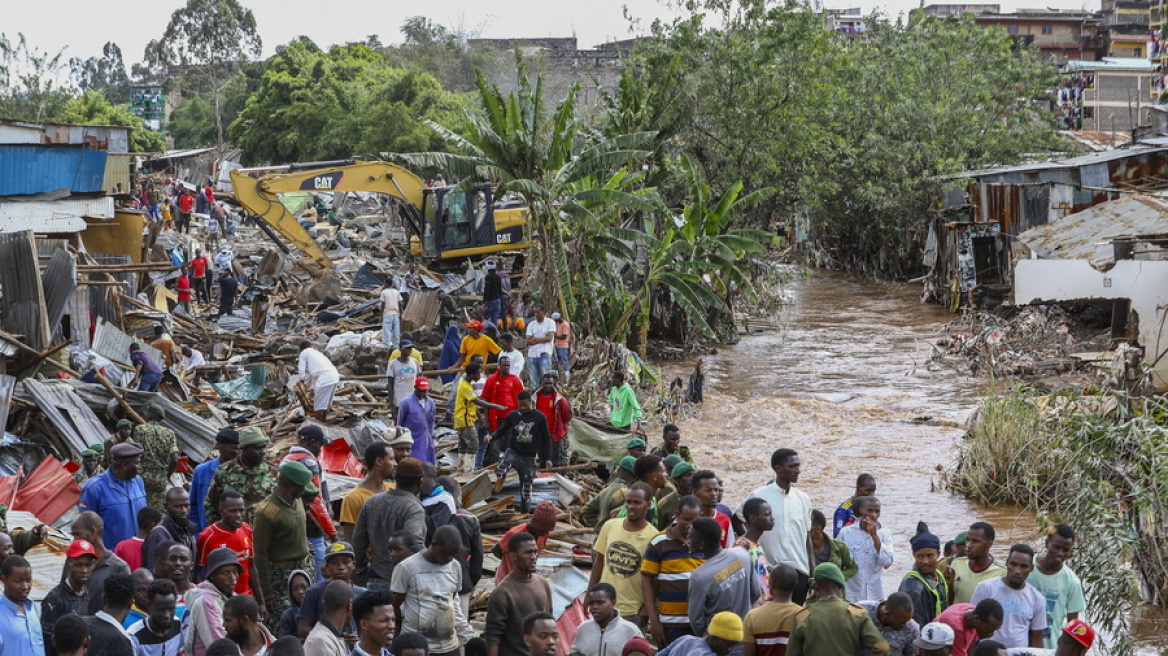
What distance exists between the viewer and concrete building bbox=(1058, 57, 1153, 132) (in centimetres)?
5553

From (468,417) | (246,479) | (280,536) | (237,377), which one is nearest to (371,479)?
(246,479)

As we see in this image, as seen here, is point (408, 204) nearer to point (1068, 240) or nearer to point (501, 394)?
point (1068, 240)

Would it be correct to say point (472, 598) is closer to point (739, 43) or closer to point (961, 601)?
point (961, 601)

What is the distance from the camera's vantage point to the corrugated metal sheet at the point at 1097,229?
17844 millimetres

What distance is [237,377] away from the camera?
17500 mm

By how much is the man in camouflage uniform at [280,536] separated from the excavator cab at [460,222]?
54.4 ft

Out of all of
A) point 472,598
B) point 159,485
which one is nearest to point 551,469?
point 472,598

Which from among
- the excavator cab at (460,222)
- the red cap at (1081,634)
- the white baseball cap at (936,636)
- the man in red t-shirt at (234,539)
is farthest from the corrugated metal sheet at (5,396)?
the excavator cab at (460,222)

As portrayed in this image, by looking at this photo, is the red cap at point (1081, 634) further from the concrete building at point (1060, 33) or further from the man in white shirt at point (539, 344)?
the concrete building at point (1060, 33)

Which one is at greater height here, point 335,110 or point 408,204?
point 335,110

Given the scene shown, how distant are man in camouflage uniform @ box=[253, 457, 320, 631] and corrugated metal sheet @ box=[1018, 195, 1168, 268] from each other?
1272 cm

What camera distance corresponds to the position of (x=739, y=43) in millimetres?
27562

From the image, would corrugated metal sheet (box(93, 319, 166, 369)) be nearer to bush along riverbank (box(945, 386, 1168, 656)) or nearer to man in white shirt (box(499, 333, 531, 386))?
man in white shirt (box(499, 333, 531, 386))

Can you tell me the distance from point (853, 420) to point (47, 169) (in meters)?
13.5
